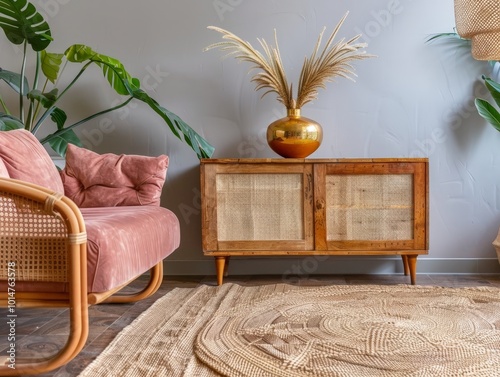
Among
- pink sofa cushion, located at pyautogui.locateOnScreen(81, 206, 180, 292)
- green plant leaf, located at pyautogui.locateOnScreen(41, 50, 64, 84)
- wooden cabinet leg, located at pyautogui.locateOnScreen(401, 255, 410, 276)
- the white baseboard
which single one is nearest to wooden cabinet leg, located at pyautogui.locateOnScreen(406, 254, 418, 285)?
wooden cabinet leg, located at pyautogui.locateOnScreen(401, 255, 410, 276)

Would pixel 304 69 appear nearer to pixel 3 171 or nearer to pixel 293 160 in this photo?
pixel 293 160

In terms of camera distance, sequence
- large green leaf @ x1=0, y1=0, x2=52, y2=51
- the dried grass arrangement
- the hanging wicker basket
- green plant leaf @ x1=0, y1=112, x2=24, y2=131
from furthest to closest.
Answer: the dried grass arrangement < large green leaf @ x1=0, y1=0, x2=52, y2=51 < green plant leaf @ x1=0, y1=112, x2=24, y2=131 < the hanging wicker basket

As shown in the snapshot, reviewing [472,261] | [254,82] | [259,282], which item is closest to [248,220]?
[259,282]

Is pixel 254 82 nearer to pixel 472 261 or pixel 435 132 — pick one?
pixel 435 132

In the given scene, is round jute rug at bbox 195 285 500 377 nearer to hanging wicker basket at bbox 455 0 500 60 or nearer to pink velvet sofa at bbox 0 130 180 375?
pink velvet sofa at bbox 0 130 180 375

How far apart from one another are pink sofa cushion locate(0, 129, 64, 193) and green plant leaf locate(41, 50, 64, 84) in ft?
3.09

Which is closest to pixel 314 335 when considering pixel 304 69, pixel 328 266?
pixel 328 266

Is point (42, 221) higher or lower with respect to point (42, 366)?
higher

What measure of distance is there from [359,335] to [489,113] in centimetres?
163

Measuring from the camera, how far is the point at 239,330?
201cm

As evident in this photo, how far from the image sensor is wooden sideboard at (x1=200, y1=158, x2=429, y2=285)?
9.36 ft

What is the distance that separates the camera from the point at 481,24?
89.2 inches

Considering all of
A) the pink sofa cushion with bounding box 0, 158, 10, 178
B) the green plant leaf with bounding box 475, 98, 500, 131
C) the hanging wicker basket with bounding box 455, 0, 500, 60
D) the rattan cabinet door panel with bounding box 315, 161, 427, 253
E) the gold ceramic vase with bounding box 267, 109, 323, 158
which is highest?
the hanging wicker basket with bounding box 455, 0, 500, 60

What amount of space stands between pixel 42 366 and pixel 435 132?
2.46 meters
